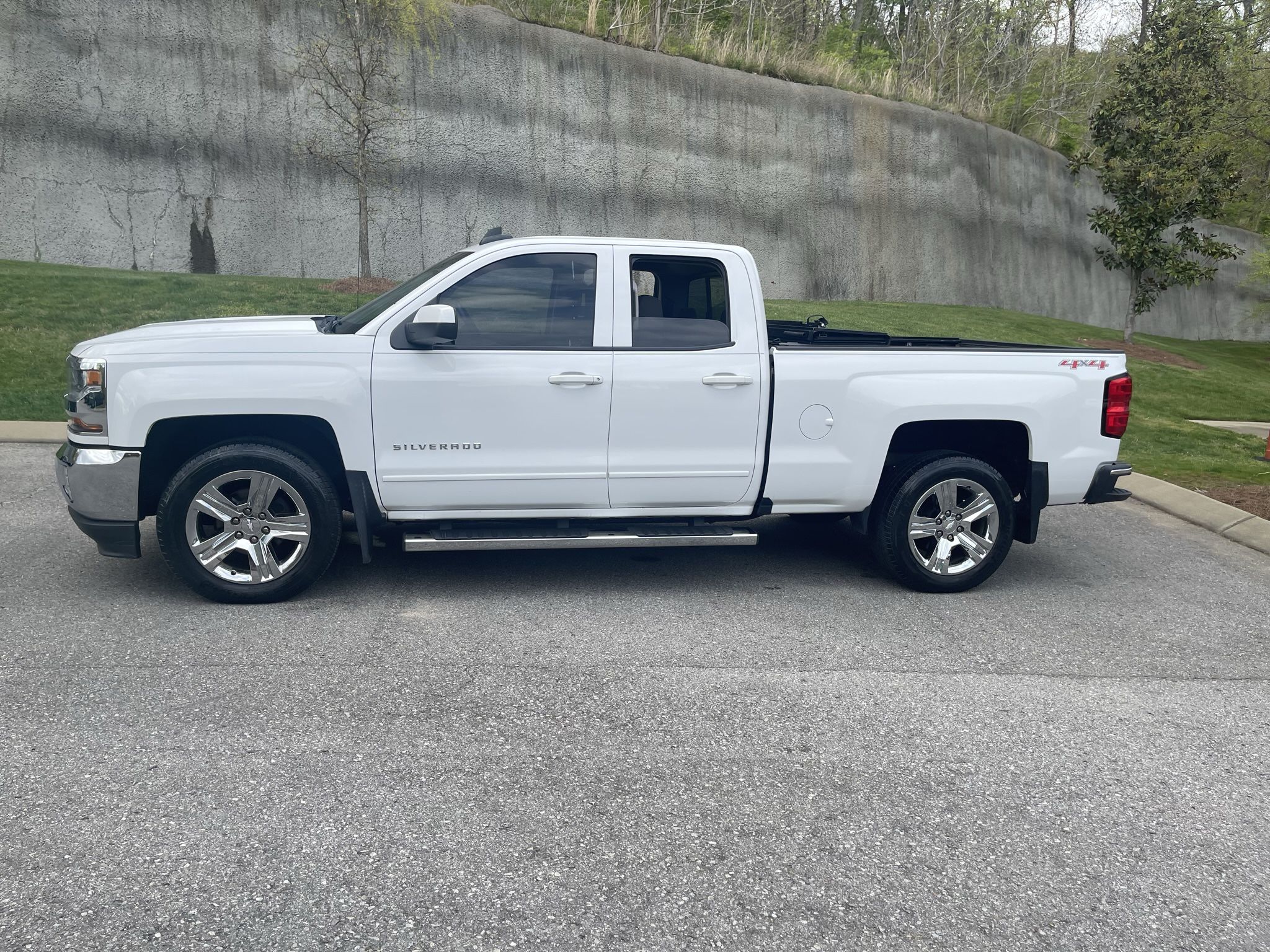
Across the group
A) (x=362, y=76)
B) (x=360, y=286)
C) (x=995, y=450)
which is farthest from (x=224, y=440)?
(x=362, y=76)

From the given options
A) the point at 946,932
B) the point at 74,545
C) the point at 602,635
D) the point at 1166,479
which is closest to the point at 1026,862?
the point at 946,932

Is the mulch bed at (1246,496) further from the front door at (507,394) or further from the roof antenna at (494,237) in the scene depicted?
the roof antenna at (494,237)

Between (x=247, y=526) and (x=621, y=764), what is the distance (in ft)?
8.85

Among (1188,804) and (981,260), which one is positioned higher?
(981,260)

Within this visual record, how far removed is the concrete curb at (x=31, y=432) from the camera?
9.97 meters

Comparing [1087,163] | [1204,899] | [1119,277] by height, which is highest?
[1087,163]

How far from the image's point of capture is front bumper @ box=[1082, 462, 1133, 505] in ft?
21.6

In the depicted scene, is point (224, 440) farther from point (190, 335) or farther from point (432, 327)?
point (432, 327)

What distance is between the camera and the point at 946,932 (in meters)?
3.08

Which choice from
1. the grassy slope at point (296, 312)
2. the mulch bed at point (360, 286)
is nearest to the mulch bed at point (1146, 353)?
the grassy slope at point (296, 312)

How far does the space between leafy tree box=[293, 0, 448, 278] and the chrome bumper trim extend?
12.6m

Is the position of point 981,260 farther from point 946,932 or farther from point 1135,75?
point 946,932

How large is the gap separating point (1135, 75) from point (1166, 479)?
1686 centimetres

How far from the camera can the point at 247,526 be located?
568 cm
